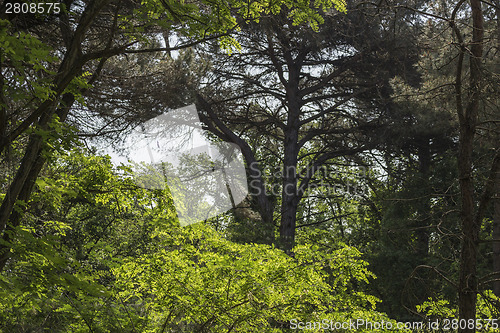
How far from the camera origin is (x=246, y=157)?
13.5 meters

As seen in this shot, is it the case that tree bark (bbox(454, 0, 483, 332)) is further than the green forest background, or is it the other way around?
tree bark (bbox(454, 0, 483, 332))

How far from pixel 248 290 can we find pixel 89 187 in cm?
251

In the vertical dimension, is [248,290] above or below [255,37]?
below

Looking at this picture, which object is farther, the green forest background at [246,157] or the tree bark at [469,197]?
the tree bark at [469,197]

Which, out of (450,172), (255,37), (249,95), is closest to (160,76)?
(255,37)

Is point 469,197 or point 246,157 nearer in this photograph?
point 469,197

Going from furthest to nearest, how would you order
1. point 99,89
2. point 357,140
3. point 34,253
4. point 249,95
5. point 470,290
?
point 249,95 < point 357,140 < point 99,89 < point 470,290 < point 34,253

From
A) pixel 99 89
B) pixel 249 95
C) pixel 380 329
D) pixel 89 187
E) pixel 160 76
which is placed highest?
pixel 249 95

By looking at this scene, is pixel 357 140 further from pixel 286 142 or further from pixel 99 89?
pixel 99 89

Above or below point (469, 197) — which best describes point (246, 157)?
above

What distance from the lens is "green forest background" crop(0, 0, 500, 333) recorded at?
3.81 meters

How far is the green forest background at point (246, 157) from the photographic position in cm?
381

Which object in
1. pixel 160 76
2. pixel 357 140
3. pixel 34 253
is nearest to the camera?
pixel 34 253

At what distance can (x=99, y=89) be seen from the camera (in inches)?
320
